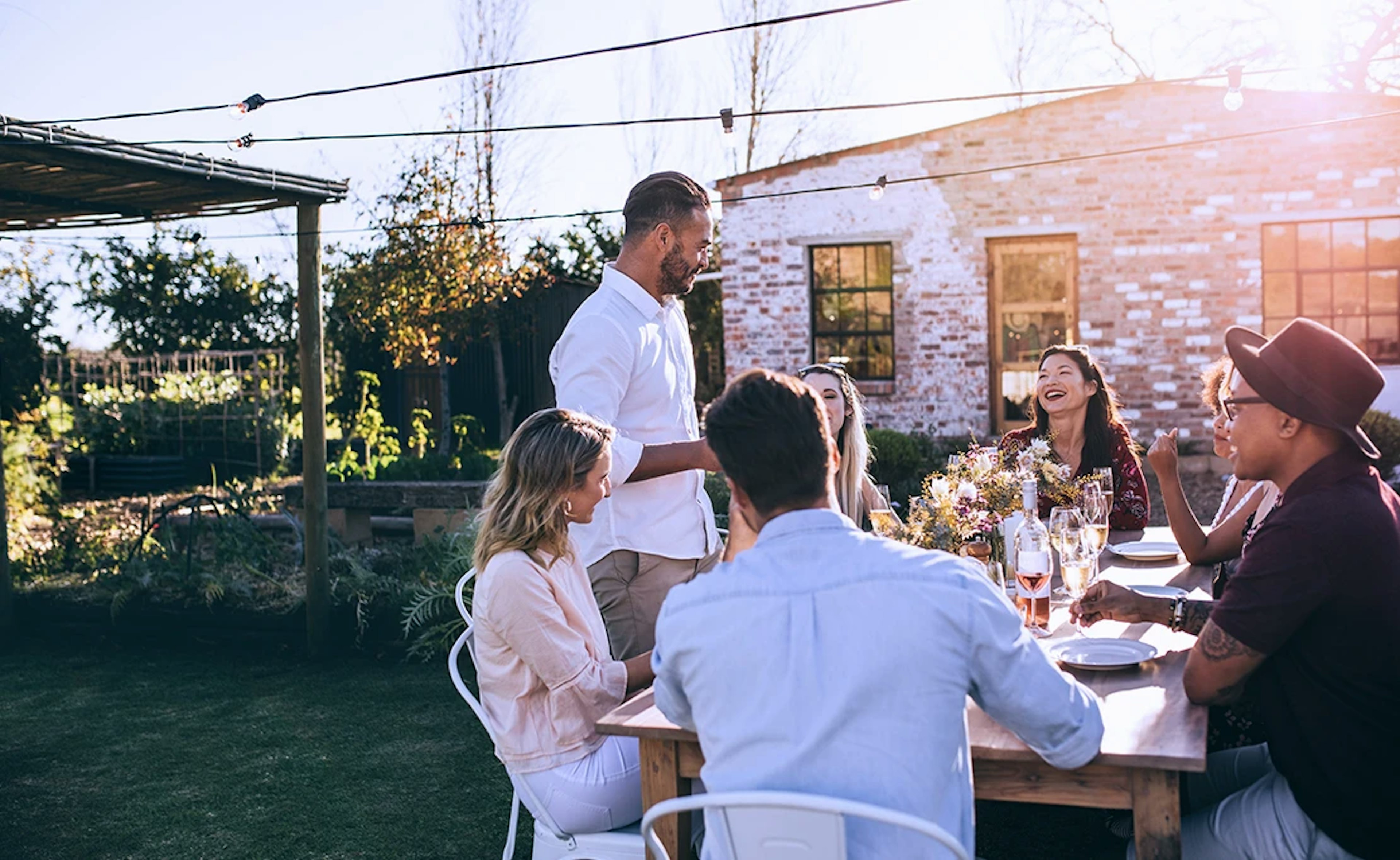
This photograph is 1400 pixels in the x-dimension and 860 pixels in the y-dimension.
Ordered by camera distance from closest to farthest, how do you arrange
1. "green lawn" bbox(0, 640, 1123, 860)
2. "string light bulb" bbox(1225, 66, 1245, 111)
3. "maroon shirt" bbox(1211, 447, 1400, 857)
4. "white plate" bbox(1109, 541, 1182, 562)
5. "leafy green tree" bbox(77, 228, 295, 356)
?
"maroon shirt" bbox(1211, 447, 1400, 857), "green lawn" bbox(0, 640, 1123, 860), "white plate" bbox(1109, 541, 1182, 562), "string light bulb" bbox(1225, 66, 1245, 111), "leafy green tree" bbox(77, 228, 295, 356)

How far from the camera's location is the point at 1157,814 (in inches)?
77.5

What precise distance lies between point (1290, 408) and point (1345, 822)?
0.71m

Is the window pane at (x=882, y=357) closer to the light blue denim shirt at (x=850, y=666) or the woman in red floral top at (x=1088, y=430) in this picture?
the woman in red floral top at (x=1088, y=430)

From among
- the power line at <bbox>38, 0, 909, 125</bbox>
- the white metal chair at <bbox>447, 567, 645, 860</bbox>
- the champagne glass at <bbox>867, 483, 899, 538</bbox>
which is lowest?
the white metal chair at <bbox>447, 567, 645, 860</bbox>

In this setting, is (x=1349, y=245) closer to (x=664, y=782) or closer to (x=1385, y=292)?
(x=1385, y=292)

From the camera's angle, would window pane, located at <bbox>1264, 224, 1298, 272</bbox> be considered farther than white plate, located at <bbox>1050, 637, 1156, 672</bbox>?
Yes

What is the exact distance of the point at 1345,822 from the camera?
6.54ft

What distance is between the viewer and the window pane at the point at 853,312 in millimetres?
11438

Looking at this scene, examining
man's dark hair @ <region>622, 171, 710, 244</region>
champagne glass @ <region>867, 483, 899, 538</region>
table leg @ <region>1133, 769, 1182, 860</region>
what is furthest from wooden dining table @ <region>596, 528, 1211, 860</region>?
man's dark hair @ <region>622, 171, 710, 244</region>

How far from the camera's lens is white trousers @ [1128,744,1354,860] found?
2.06 metres

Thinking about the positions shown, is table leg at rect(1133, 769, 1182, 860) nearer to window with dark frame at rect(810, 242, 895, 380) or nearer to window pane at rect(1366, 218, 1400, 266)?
window with dark frame at rect(810, 242, 895, 380)

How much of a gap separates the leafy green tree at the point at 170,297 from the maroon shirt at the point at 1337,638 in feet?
55.9

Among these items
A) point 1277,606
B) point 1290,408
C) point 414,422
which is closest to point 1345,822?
point 1277,606

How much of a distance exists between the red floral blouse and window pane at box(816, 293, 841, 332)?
6.79m
